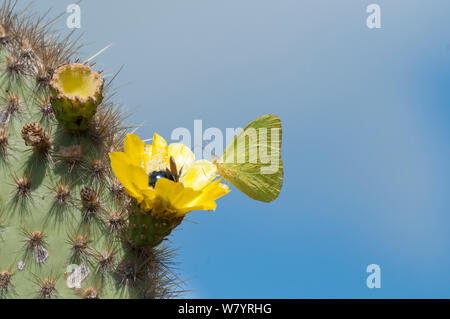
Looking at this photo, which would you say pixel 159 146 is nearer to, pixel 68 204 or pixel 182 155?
pixel 182 155

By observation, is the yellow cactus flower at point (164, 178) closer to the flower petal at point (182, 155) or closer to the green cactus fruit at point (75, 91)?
the flower petal at point (182, 155)

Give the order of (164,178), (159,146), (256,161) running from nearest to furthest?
1. (164,178)
2. (159,146)
3. (256,161)

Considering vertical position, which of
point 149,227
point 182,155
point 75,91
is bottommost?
point 149,227

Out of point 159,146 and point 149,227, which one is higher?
point 159,146

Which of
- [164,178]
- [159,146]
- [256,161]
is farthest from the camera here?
[256,161]

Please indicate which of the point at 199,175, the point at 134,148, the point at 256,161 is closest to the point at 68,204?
the point at 134,148

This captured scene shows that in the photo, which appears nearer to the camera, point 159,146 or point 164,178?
point 164,178

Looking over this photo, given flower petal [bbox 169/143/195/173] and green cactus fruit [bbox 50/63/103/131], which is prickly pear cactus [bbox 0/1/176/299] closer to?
green cactus fruit [bbox 50/63/103/131]
